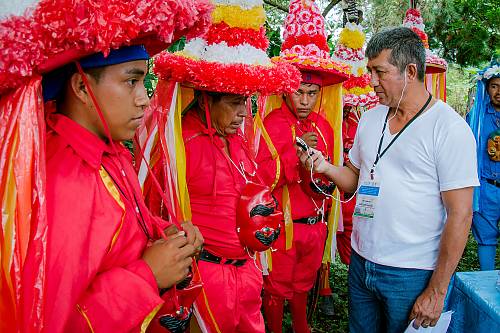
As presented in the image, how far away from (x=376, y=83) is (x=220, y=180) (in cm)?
99

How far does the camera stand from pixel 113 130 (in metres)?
1.55

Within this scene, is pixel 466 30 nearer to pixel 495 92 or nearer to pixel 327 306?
pixel 495 92

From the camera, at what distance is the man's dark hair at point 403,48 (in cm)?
231

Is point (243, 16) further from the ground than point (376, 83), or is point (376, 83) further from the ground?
point (243, 16)

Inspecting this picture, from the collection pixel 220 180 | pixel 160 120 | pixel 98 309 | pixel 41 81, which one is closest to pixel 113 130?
pixel 41 81

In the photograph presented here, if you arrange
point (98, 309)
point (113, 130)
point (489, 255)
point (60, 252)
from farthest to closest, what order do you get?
point (489, 255) → point (113, 130) → point (98, 309) → point (60, 252)

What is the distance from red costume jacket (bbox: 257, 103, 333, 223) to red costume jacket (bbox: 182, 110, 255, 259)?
0.80 m

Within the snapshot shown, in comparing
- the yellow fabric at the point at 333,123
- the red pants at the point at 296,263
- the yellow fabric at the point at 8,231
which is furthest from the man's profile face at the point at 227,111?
the yellow fabric at the point at 333,123

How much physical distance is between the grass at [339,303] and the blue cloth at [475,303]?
199 centimetres

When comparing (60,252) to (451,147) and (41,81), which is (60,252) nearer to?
(41,81)

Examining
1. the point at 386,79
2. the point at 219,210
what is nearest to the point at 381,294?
the point at 219,210

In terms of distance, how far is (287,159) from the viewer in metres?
3.50

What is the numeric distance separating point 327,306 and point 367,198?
255 cm

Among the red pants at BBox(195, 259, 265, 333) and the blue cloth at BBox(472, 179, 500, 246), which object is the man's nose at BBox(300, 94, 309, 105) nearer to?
the red pants at BBox(195, 259, 265, 333)
